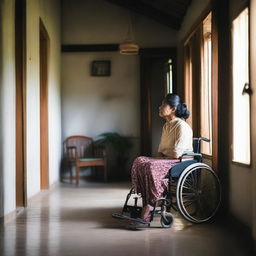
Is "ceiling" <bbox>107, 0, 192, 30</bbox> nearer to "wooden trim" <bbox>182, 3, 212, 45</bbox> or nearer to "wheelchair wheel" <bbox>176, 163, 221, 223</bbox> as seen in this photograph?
"wooden trim" <bbox>182, 3, 212, 45</bbox>

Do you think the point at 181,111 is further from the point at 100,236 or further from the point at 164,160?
the point at 100,236

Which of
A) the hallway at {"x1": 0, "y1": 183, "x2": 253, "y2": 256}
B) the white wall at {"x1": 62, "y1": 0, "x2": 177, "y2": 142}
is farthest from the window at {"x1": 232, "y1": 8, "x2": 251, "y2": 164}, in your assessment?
the white wall at {"x1": 62, "y1": 0, "x2": 177, "y2": 142}

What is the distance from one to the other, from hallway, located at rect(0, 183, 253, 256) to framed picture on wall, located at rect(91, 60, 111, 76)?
3857mm

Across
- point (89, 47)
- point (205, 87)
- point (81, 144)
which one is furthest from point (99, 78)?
point (205, 87)

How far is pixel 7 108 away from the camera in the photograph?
4164 mm

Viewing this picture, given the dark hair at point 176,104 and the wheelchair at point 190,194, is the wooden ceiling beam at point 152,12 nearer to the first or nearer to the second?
the dark hair at point 176,104

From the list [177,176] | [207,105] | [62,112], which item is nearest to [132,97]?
[62,112]

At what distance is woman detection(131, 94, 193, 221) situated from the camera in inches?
151

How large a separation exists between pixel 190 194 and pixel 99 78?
15.7 ft

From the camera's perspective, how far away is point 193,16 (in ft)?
20.1

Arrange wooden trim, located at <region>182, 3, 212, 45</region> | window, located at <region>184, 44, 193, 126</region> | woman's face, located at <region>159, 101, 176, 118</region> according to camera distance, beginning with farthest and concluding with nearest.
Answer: window, located at <region>184, 44, 193, 126</region>
wooden trim, located at <region>182, 3, 212, 45</region>
woman's face, located at <region>159, 101, 176, 118</region>

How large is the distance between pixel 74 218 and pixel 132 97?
14.1ft

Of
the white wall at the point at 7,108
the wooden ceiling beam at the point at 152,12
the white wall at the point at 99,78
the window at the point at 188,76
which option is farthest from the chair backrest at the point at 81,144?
the white wall at the point at 7,108

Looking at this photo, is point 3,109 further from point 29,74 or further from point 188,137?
point 188,137
